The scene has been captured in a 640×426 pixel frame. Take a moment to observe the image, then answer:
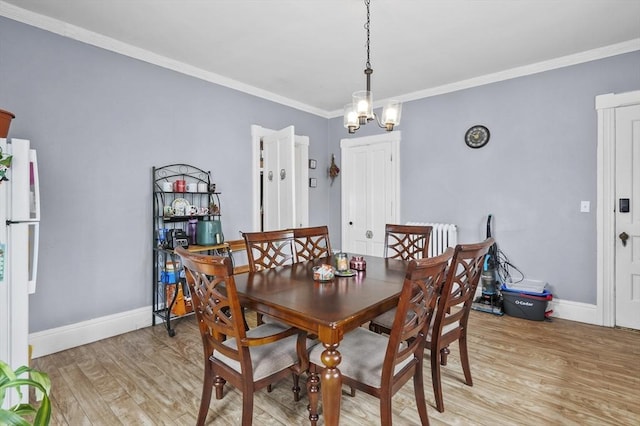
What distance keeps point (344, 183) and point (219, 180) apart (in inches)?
78.3

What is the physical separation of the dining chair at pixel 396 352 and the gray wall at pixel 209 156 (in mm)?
2297

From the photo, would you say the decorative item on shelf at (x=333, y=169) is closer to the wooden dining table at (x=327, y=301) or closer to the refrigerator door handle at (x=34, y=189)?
the wooden dining table at (x=327, y=301)

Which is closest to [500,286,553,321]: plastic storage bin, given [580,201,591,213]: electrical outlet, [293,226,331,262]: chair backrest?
[580,201,591,213]: electrical outlet

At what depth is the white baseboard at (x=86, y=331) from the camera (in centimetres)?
257

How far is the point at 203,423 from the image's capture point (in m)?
1.70

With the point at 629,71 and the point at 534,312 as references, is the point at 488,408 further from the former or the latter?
the point at 629,71

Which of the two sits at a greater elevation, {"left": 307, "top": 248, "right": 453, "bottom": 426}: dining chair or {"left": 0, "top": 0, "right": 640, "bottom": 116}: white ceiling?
{"left": 0, "top": 0, "right": 640, "bottom": 116}: white ceiling

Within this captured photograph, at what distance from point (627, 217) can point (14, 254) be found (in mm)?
4726

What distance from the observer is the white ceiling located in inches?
95.2

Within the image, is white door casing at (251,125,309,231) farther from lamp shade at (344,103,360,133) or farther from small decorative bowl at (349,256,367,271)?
small decorative bowl at (349,256,367,271)

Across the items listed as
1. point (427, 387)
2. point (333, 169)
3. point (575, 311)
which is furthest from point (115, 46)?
point (575, 311)

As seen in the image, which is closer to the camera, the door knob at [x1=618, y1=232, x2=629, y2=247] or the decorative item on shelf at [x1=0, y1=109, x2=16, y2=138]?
the decorative item on shelf at [x1=0, y1=109, x2=16, y2=138]

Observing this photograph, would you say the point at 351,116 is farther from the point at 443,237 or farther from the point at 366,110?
the point at 443,237

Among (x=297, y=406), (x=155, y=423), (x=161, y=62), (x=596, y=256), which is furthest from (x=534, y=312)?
(x=161, y=62)
